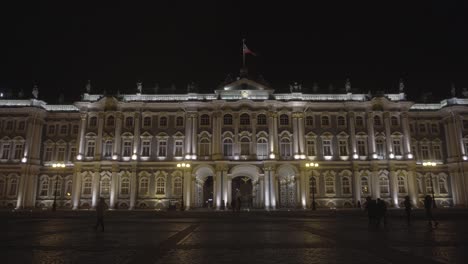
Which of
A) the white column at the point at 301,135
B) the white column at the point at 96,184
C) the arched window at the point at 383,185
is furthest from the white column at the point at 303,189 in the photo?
the white column at the point at 96,184

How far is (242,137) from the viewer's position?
5256 cm

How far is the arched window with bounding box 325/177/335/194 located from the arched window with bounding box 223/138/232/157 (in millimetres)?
13549

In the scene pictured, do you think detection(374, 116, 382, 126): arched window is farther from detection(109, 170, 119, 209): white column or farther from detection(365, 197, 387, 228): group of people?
detection(109, 170, 119, 209): white column

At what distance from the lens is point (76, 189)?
51406 mm

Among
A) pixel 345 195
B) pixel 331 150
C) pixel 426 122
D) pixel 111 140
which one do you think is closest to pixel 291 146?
pixel 331 150

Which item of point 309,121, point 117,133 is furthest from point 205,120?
point 309,121

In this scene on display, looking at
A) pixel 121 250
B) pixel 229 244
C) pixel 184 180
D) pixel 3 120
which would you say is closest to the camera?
pixel 121 250

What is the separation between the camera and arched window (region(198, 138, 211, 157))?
172ft

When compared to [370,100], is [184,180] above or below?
below

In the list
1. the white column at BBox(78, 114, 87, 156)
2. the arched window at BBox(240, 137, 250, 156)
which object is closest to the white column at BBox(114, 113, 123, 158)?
the white column at BBox(78, 114, 87, 156)

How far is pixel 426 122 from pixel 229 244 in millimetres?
51656

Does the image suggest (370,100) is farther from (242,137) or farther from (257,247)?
(257,247)

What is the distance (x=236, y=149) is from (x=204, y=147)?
446cm

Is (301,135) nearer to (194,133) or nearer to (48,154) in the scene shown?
(194,133)
